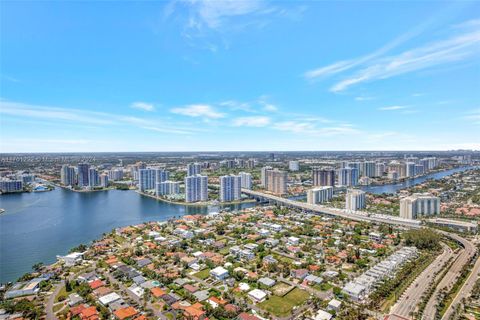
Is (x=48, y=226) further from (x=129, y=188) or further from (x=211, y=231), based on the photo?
(x=129, y=188)

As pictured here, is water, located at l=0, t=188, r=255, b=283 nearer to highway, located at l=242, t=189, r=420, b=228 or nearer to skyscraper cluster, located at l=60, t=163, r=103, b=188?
skyscraper cluster, located at l=60, t=163, r=103, b=188

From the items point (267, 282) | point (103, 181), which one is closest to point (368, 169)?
point (103, 181)

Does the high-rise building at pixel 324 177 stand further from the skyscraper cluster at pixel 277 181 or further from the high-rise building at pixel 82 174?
the high-rise building at pixel 82 174

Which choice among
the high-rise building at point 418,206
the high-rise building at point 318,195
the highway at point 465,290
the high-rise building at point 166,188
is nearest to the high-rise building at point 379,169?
the high-rise building at point 318,195

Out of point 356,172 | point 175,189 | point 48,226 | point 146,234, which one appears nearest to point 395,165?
point 356,172

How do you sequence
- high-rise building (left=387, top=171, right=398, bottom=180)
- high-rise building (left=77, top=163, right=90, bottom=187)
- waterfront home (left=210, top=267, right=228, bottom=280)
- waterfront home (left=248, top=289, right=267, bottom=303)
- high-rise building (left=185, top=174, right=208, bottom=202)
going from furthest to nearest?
high-rise building (left=387, top=171, right=398, bottom=180)
high-rise building (left=77, top=163, right=90, bottom=187)
high-rise building (left=185, top=174, right=208, bottom=202)
waterfront home (left=210, top=267, right=228, bottom=280)
waterfront home (left=248, top=289, right=267, bottom=303)

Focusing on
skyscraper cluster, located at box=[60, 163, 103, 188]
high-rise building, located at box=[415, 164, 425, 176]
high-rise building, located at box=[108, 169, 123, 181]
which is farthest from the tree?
high-rise building, located at box=[415, 164, 425, 176]

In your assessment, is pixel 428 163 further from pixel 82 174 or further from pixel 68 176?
pixel 68 176
